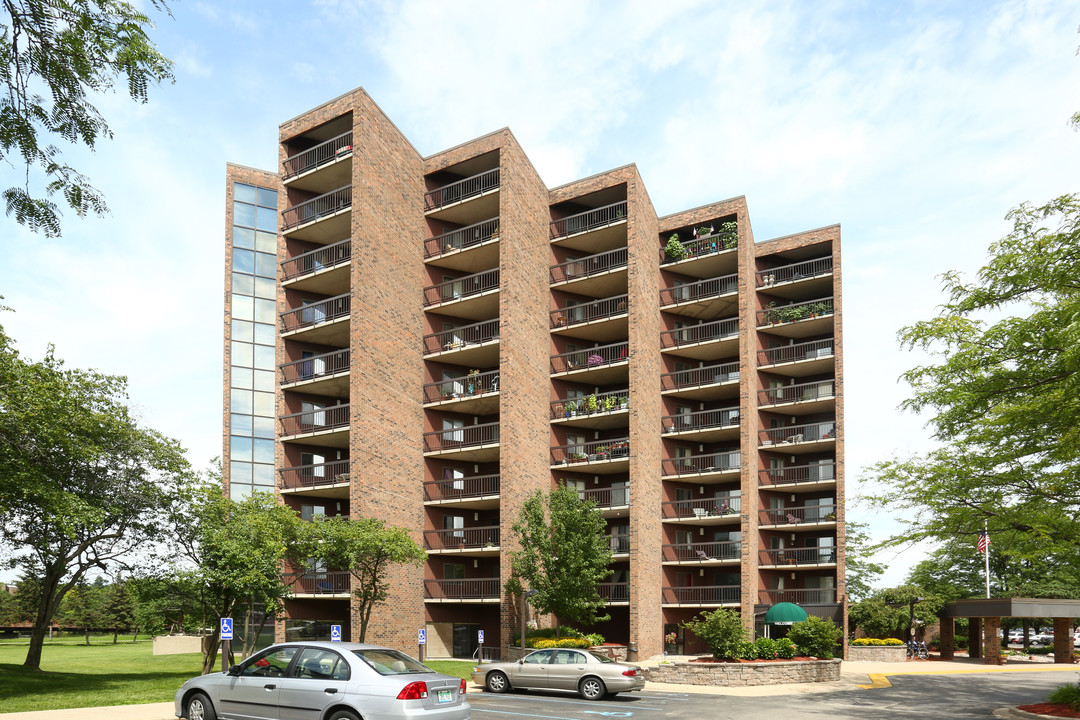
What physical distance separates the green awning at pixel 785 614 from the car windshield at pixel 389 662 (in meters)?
30.3

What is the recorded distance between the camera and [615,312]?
1655 inches

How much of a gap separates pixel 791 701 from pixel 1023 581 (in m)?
47.5

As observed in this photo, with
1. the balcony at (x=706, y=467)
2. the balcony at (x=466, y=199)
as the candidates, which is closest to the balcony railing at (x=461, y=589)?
the balcony at (x=706, y=467)

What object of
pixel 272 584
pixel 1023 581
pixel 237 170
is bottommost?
pixel 1023 581

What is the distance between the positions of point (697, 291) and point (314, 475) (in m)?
23.1

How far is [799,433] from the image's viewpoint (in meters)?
44.9

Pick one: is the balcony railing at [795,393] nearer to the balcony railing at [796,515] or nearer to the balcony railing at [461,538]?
the balcony railing at [796,515]

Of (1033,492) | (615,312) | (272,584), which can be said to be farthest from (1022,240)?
(615,312)

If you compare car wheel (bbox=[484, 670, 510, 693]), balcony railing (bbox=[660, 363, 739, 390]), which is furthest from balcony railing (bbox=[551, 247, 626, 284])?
car wheel (bbox=[484, 670, 510, 693])

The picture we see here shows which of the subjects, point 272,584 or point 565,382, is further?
point 565,382

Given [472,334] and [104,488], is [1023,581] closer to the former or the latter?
[472,334]

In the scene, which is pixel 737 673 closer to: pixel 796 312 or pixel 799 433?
pixel 799 433

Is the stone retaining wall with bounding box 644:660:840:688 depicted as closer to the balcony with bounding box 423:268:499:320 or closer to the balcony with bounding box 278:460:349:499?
the balcony with bounding box 278:460:349:499

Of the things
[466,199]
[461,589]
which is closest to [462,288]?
[466,199]
